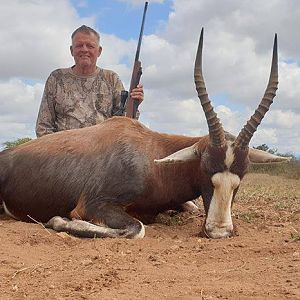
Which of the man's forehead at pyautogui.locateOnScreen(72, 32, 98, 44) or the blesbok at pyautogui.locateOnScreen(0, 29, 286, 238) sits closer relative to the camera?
the blesbok at pyautogui.locateOnScreen(0, 29, 286, 238)

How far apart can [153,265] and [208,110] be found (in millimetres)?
2258

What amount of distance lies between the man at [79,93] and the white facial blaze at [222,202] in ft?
11.0

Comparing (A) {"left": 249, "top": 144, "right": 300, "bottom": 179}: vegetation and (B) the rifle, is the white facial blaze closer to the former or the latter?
(B) the rifle

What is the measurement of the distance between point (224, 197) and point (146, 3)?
475 cm

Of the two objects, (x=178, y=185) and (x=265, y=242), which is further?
(x=178, y=185)

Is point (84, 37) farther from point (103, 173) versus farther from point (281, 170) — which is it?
point (281, 170)

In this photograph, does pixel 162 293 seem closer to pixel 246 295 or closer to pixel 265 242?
pixel 246 295

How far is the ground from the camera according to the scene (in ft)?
11.1

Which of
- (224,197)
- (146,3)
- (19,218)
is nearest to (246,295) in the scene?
(224,197)

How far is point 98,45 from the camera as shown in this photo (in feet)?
28.8

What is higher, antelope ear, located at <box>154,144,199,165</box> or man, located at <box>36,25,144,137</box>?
man, located at <box>36,25,144,137</box>

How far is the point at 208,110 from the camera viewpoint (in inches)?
233

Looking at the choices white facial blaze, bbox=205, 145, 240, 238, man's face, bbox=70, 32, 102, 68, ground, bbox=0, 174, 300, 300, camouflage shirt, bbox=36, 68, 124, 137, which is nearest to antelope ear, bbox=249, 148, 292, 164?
white facial blaze, bbox=205, 145, 240, 238

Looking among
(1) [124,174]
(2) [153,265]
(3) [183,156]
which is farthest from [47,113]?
(2) [153,265]
